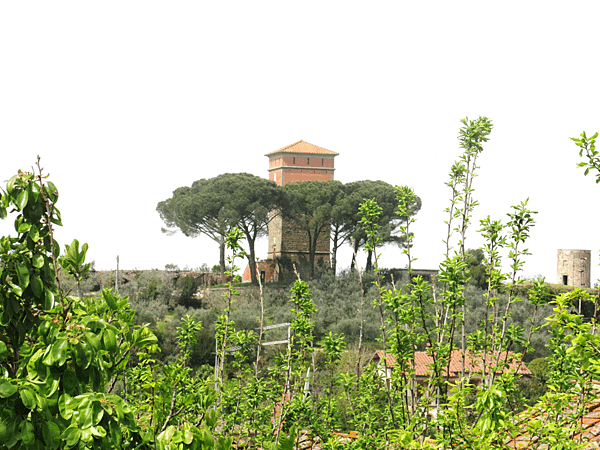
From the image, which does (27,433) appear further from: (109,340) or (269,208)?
(269,208)

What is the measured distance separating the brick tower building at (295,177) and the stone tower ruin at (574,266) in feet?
45.7

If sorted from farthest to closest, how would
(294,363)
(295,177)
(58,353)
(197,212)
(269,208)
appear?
(295,177) < (269,208) < (197,212) < (294,363) < (58,353)

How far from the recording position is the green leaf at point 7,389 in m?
1.43

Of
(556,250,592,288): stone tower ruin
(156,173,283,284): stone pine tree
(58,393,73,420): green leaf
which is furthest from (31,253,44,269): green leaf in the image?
(556,250,592,288): stone tower ruin

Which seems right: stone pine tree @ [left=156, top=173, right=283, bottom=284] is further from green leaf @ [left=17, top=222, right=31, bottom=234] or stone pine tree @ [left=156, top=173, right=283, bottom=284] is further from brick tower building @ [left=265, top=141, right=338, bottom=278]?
green leaf @ [left=17, top=222, right=31, bottom=234]

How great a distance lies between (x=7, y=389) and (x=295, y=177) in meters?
34.0

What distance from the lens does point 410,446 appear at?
2.71 m

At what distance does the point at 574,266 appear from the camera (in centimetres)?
2956

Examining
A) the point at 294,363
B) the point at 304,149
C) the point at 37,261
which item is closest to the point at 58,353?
the point at 37,261

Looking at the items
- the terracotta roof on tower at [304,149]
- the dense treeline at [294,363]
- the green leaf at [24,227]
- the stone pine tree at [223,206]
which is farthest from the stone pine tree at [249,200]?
the green leaf at [24,227]

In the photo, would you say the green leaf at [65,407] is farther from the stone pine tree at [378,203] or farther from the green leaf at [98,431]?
the stone pine tree at [378,203]

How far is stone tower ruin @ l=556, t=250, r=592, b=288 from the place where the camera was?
29172mm

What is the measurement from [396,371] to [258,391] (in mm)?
1385

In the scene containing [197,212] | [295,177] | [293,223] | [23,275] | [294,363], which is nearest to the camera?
[23,275]
